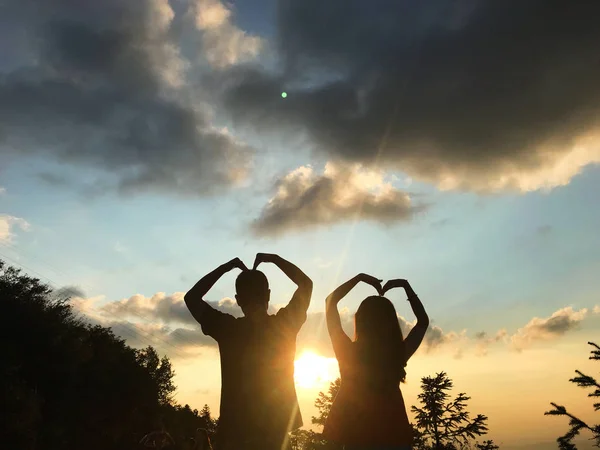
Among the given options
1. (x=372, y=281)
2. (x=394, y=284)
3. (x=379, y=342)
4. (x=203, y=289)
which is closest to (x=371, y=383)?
(x=379, y=342)

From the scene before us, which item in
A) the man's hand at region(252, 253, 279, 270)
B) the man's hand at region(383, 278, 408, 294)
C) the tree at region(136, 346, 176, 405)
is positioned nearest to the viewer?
the man's hand at region(252, 253, 279, 270)

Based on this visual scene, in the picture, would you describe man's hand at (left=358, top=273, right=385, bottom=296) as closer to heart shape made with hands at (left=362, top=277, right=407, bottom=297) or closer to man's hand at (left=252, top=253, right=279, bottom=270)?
heart shape made with hands at (left=362, top=277, right=407, bottom=297)

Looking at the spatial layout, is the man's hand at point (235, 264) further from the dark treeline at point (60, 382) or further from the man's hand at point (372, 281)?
the dark treeline at point (60, 382)

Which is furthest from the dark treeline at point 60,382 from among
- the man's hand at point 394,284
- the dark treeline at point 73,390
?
the man's hand at point 394,284

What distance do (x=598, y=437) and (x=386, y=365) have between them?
6.23m

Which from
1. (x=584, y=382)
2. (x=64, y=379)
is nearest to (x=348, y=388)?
(x=584, y=382)

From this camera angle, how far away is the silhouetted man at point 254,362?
3.88 meters

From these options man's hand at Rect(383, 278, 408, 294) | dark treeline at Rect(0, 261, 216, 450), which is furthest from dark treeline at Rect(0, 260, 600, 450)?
man's hand at Rect(383, 278, 408, 294)

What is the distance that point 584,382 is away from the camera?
27.8 ft

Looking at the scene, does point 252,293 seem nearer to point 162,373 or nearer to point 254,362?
point 254,362

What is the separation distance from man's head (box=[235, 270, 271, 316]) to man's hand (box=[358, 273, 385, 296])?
1106 millimetres

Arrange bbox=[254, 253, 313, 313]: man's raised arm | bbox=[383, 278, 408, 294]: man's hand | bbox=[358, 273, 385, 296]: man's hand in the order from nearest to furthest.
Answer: bbox=[254, 253, 313, 313]: man's raised arm
bbox=[358, 273, 385, 296]: man's hand
bbox=[383, 278, 408, 294]: man's hand

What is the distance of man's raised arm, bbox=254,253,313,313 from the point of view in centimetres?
443

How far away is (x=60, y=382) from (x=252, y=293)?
38.7 m
